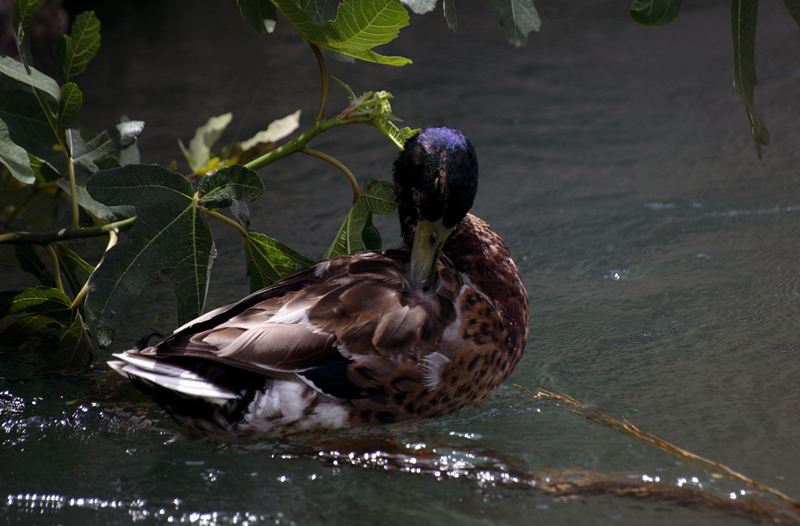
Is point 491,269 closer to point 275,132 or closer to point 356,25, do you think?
point 356,25

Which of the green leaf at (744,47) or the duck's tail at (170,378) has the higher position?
the green leaf at (744,47)

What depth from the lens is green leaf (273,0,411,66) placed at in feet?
9.95

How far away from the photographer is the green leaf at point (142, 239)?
3158 mm

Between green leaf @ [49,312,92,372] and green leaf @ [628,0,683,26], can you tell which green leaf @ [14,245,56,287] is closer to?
green leaf @ [49,312,92,372]

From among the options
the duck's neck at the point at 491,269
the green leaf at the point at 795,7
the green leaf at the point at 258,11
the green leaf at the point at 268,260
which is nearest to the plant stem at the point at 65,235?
the green leaf at the point at 268,260

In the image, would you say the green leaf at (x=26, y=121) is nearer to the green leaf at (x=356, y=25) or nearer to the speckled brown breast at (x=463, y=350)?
the green leaf at (x=356, y=25)

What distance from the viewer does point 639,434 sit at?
3.14 meters

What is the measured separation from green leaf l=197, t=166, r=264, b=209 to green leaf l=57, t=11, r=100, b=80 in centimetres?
61

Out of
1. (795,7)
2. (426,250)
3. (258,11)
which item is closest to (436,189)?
(426,250)

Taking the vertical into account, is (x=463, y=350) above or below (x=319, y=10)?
below

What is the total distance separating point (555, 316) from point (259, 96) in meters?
3.75

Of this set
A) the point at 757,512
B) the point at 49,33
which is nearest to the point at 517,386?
the point at 757,512

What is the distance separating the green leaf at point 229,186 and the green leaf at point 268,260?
344mm

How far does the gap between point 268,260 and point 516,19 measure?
3.96ft
